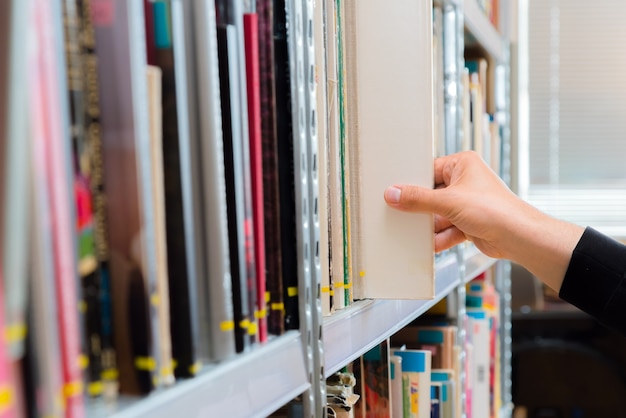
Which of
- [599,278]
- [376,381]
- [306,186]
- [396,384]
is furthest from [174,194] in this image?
[599,278]

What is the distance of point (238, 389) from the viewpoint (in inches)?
19.3

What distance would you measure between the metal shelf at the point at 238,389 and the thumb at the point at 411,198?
27cm

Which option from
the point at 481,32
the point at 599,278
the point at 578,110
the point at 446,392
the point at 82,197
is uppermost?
the point at 481,32

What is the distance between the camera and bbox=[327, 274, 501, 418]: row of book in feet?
2.93

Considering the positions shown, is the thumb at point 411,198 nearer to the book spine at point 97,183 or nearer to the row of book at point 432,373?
the row of book at point 432,373

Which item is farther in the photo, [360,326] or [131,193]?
[360,326]

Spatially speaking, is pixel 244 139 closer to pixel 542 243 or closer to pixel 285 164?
pixel 285 164

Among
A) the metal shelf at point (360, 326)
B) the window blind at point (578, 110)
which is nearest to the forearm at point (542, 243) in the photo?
the metal shelf at point (360, 326)

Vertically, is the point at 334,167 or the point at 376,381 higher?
the point at 334,167

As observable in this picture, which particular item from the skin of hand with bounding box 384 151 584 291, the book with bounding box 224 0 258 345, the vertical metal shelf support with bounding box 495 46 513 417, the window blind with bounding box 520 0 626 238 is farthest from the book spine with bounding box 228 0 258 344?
the window blind with bounding box 520 0 626 238

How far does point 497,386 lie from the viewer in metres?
1.94

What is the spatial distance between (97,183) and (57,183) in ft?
0.13

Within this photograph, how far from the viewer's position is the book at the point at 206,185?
45 cm

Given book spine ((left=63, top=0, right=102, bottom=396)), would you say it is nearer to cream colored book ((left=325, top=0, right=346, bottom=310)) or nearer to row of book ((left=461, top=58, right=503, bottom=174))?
cream colored book ((left=325, top=0, right=346, bottom=310))
